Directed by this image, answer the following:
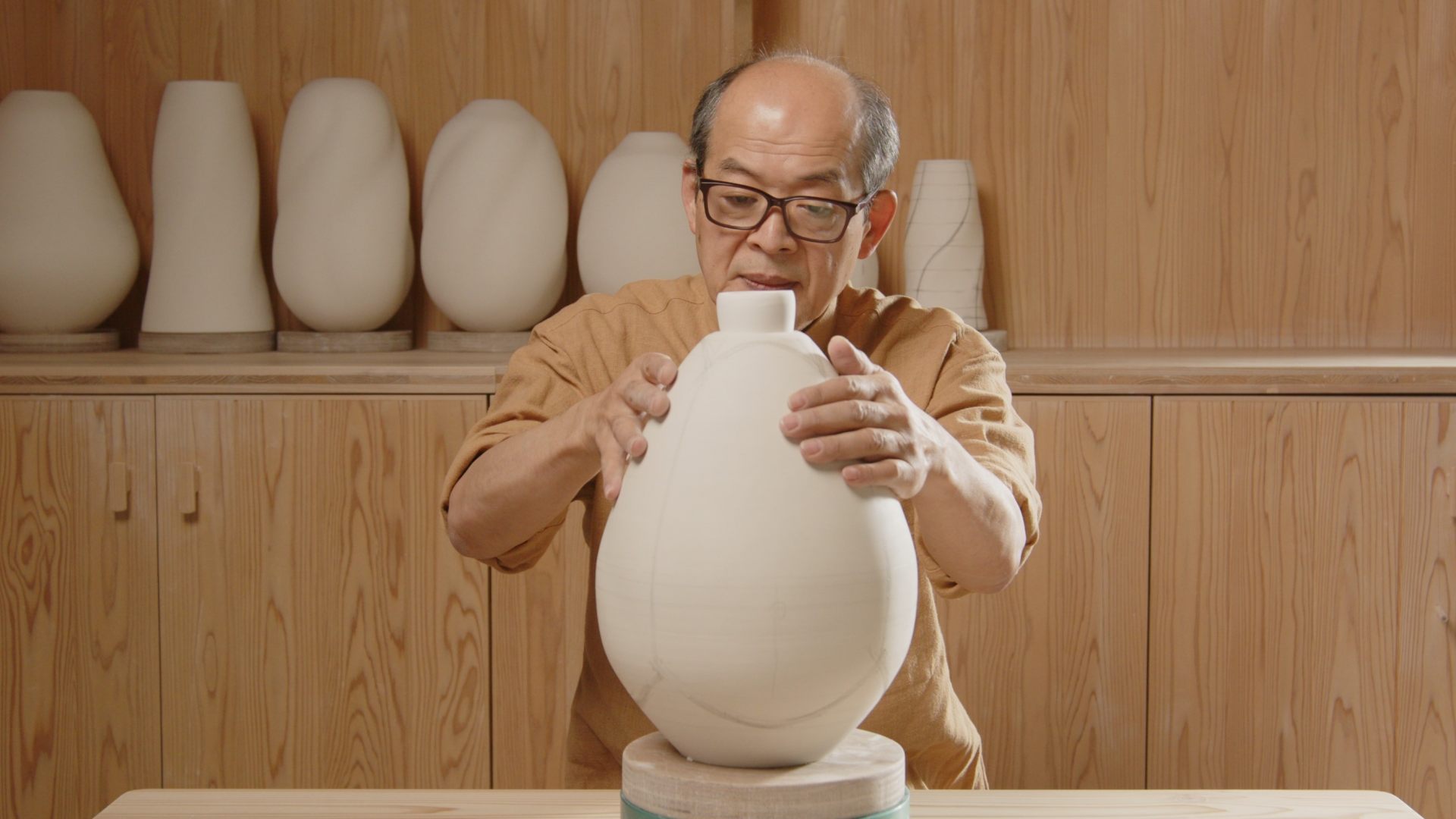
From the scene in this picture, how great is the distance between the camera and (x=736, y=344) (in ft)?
2.98

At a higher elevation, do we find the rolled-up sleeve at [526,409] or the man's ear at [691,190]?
the man's ear at [691,190]

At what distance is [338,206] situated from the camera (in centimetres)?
230

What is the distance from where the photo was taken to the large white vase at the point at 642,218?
2.26 metres

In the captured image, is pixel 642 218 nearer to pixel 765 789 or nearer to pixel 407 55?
pixel 407 55

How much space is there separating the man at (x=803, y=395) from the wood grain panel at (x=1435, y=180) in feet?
4.53

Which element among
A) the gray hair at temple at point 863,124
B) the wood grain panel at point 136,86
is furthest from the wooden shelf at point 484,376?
the gray hair at temple at point 863,124

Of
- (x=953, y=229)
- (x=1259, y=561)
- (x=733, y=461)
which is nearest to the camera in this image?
(x=733, y=461)

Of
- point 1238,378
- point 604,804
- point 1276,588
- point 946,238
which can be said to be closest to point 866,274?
point 946,238

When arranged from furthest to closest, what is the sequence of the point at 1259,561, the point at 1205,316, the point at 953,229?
the point at 1205,316 < the point at 953,229 < the point at 1259,561

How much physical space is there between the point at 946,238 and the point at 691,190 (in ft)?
3.29

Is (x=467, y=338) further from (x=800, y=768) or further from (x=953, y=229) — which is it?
(x=800, y=768)

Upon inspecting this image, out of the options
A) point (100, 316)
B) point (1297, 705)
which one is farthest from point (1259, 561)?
point (100, 316)

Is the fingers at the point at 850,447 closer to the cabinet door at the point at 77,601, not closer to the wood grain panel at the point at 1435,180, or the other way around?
the cabinet door at the point at 77,601

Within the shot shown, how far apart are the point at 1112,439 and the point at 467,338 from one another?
110 cm
